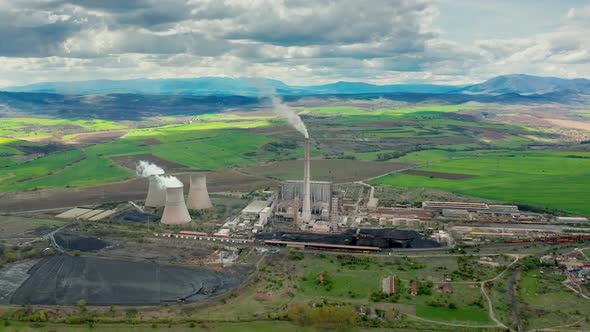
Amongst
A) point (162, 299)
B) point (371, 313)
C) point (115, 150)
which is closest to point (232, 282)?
point (162, 299)

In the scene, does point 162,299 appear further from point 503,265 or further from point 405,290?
point 503,265

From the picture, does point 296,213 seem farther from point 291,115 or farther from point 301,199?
point 291,115

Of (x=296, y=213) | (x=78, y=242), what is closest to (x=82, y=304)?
(x=78, y=242)

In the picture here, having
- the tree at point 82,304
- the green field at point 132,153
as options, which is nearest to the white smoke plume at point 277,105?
the tree at point 82,304

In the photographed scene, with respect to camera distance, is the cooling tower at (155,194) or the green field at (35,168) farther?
the green field at (35,168)

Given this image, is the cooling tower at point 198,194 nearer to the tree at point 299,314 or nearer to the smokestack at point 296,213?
the smokestack at point 296,213
